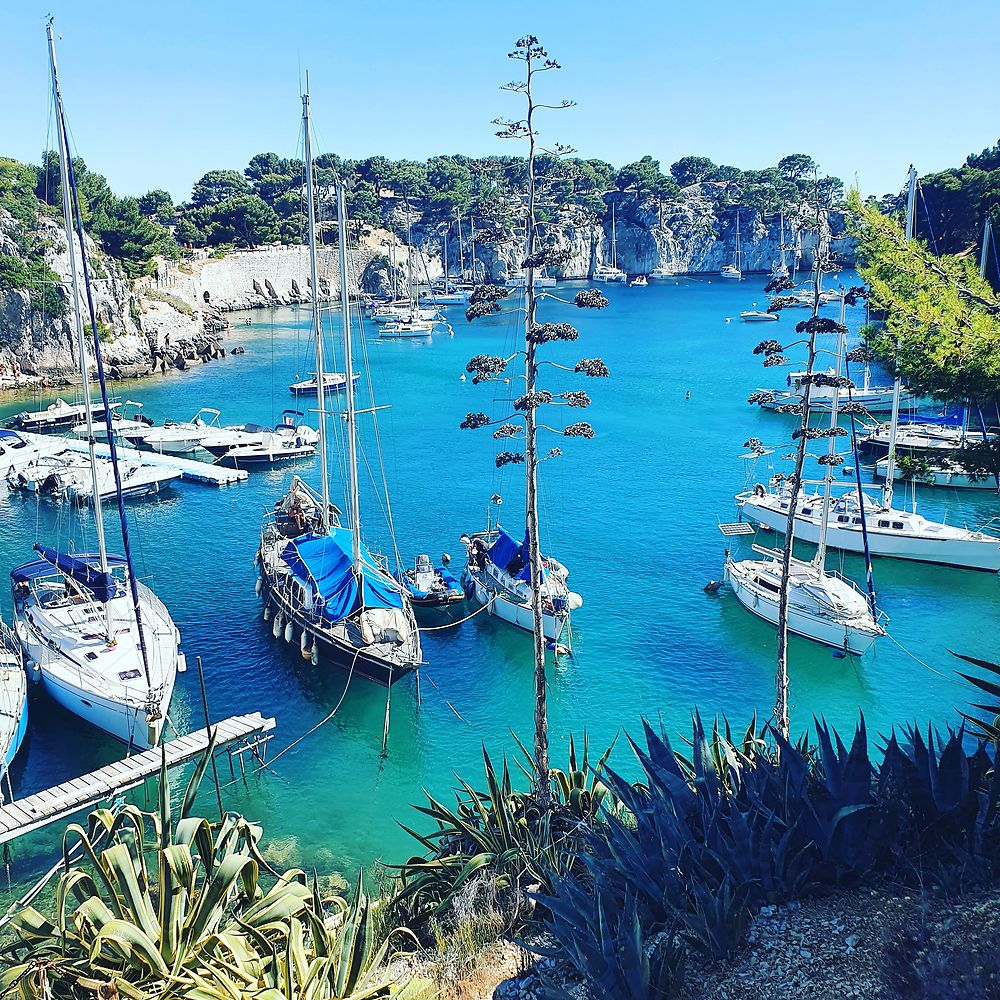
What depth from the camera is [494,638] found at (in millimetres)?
27609

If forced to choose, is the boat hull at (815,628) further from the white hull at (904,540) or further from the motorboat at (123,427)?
the motorboat at (123,427)

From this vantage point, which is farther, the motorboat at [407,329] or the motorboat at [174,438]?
the motorboat at [407,329]

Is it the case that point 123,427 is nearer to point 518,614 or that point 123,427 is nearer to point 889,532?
point 518,614

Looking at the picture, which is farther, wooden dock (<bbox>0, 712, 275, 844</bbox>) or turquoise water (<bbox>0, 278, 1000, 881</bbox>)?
turquoise water (<bbox>0, 278, 1000, 881</bbox>)

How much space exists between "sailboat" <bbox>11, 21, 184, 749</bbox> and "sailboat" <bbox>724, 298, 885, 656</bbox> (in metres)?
16.1

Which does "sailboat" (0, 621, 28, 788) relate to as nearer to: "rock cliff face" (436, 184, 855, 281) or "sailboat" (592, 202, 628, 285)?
"rock cliff face" (436, 184, 855, 281)

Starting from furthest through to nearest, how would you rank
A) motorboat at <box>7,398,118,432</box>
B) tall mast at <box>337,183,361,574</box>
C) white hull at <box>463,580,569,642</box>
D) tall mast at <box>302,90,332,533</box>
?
motorboat at <box>7,398,118,432</box> → tall mast at <box>302,90,332,533</box> → white hull at <box>463,580,569,642</box> → tall mast at <box>337,183,361,574</box>

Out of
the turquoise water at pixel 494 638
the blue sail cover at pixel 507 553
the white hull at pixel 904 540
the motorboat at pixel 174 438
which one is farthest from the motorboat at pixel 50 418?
the white hull at pixel 904 540

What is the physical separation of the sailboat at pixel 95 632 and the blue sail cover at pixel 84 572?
27mm

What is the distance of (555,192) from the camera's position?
17.1 meters

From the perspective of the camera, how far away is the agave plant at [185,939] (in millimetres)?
8562

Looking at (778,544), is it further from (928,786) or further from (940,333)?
(928,786)

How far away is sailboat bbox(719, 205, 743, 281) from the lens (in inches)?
5984

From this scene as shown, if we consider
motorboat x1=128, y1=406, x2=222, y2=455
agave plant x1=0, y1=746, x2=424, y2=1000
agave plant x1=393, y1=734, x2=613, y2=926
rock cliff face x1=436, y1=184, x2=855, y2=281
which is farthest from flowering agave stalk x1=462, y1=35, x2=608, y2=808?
rock cliff face x1=436, y1=184, x2=855, y2=281
